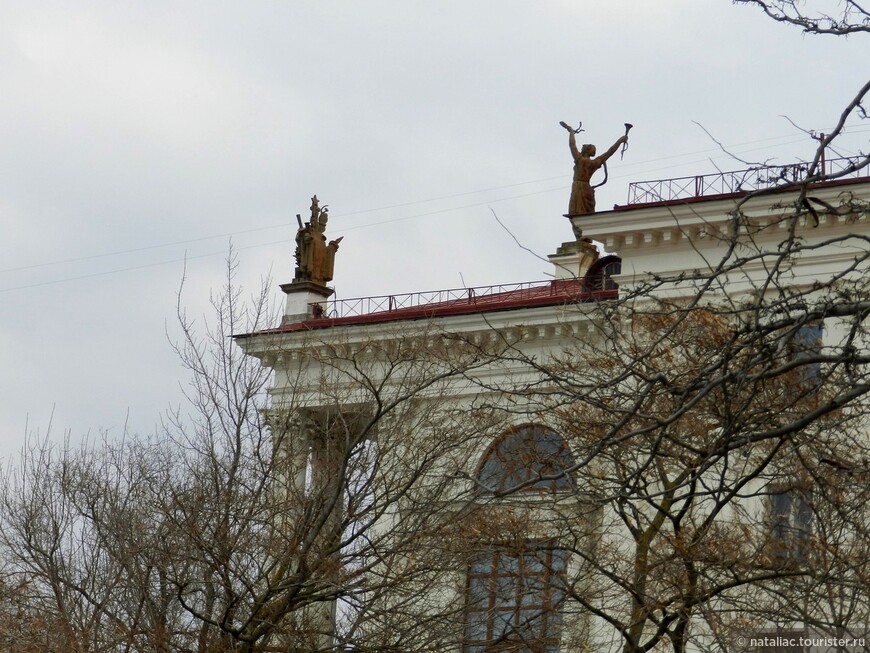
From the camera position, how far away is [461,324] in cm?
3128

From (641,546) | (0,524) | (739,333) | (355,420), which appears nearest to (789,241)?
(739,333)

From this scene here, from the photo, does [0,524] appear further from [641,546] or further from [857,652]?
[857,652]

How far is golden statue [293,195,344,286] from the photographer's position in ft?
116

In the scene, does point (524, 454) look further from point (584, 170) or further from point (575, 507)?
point (584, 170)

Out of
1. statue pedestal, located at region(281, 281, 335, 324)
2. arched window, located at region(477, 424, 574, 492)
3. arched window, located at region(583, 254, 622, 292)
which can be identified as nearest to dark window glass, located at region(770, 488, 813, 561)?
arched window, located at region(477, 424, 574, 492)

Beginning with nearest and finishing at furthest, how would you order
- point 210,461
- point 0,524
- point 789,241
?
point 789,241 → point 210,461 → point 0,524

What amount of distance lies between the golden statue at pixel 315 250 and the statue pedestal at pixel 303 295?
21 centimetres

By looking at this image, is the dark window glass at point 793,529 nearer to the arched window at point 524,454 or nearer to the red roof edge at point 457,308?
the arched window at point 524,454

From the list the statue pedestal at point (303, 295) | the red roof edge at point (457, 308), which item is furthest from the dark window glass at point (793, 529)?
the statue pedestal at point (303, 295)

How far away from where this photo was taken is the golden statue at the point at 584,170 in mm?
33812

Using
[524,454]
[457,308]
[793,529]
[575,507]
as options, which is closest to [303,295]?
[457,308]

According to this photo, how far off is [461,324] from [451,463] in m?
9.44

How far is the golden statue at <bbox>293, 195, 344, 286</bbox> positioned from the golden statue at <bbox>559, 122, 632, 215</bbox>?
584 cm

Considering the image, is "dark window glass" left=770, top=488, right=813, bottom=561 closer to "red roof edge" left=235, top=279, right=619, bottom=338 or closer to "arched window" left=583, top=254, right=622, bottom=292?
"red roof edge" left=235, top=279, right=619, bottom=338
